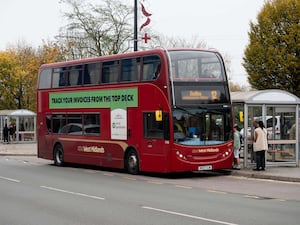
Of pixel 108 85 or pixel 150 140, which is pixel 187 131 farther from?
pixel 108 85

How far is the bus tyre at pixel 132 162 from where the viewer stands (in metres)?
21.0

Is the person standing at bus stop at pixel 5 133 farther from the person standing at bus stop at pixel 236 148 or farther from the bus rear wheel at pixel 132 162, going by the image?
the person standing at bus stop at pixel 236 148

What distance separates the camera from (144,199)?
46.6 ft

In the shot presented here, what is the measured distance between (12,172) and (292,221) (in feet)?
47.0

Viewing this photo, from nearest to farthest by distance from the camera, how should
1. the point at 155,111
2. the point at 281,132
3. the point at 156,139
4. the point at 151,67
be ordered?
the point at 155,111, the point at 156,139, the point at 151,67, the point at 281,132

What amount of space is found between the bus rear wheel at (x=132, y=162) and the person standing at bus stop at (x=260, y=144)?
13.3 ft

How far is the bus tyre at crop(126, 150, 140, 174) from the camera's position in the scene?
2097cm

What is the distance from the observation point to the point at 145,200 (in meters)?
14.0

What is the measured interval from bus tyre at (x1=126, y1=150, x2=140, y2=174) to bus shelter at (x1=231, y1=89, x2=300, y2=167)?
12.4 ft

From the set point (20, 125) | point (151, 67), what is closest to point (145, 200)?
point (151, 67)

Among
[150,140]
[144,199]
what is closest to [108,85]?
[150,140]

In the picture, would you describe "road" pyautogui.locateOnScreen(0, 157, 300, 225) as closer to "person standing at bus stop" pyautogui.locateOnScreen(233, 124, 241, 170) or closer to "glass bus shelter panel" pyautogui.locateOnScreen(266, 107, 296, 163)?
"person standing at bus stop" pyautogui.locateOnScreen(233, 124, 241, 170)

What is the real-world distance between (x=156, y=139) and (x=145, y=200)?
587 cm

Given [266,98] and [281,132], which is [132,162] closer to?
[266,98]
